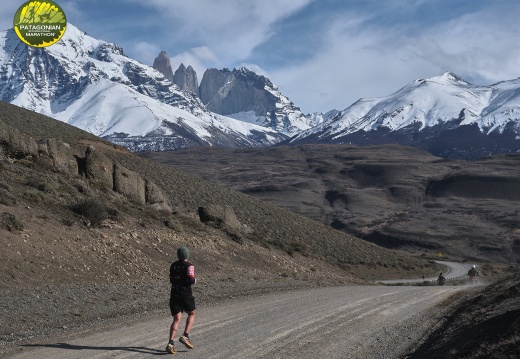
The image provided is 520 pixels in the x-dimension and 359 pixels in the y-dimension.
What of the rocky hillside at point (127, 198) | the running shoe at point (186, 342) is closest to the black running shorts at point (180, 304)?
the running shoe at point (186, 342)

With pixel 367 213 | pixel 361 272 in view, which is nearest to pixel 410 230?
pixel 367 213

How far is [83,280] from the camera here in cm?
2064

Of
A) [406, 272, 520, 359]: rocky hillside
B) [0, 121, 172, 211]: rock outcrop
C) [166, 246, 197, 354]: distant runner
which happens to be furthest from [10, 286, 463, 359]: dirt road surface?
[0, 121, 172, 211]: rock outcrop

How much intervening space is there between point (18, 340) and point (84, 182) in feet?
73.2

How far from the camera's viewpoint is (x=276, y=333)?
1436 cm

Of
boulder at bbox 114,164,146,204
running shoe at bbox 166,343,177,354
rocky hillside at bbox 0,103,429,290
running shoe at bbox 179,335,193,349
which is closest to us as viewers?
running shoe at bbox 166,343,177,354

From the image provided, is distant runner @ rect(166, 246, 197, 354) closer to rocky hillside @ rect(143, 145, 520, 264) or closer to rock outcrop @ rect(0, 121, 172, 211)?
rock outcrop @ rect(0, 121, 172, 211)

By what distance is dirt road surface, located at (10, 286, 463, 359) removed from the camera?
39.9 feet

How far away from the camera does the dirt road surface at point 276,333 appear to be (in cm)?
1216

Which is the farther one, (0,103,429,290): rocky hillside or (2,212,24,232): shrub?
(0,103,429,290): rocky hillside

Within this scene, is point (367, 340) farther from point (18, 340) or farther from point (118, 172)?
point (118, 172)

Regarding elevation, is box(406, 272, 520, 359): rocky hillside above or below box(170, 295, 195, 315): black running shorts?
below

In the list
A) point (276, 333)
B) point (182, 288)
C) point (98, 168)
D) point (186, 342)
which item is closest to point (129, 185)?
point (98, 168)

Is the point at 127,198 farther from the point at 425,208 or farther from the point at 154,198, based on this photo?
the point at 425,208
